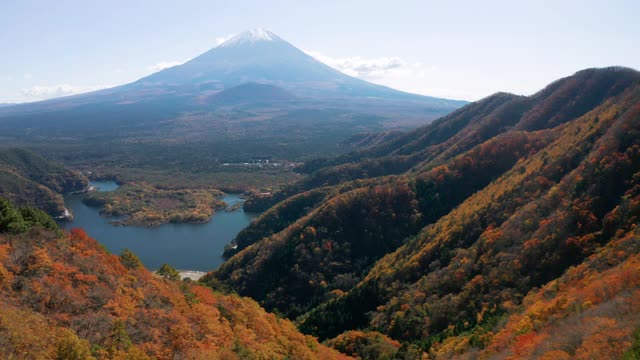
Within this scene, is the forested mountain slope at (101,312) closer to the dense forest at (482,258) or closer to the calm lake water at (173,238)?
the dense forest at (482,258)

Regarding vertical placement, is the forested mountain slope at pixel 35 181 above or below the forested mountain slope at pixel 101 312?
below

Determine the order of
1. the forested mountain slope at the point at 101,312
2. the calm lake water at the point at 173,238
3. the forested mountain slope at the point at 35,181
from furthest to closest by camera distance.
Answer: the forested mountain slope at the point at 35,181
the calm lake water at the point at 173,238
the forested mountain slope at the point at 101,312

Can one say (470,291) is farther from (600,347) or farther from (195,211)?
(195,211)

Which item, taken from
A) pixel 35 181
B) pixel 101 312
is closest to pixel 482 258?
pixel 101 312

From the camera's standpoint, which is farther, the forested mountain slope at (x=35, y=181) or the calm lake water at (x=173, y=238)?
the forested mountain slope at (x=35, y=181)

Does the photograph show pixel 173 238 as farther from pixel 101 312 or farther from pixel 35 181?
pixel 101 312

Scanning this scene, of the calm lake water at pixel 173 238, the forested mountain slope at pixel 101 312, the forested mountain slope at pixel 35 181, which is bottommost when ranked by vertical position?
the calm lake water at pixel 173 238

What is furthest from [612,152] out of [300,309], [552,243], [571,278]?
[300,309]

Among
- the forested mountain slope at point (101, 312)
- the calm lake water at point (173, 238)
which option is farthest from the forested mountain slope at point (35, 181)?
the forested mountain slope at point (101, 312)

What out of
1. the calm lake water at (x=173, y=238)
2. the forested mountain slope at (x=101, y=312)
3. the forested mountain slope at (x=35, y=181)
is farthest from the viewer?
the forested mountain slope at (x=35, y=181)
